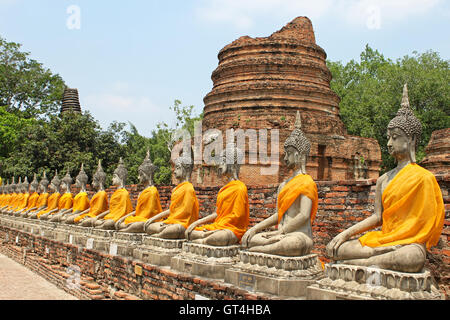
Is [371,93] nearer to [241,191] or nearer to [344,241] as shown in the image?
[241,191]

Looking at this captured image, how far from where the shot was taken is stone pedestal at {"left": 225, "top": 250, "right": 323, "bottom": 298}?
4602mm

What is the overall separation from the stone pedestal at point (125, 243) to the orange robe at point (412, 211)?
4.67 meters

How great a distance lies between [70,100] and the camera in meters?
34.6

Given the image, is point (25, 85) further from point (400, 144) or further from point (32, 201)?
point (400, 144)

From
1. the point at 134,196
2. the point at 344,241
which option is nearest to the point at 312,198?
the point at 344,241

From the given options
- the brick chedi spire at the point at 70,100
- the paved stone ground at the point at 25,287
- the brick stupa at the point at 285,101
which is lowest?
the paved stone ground at the point at 25,287

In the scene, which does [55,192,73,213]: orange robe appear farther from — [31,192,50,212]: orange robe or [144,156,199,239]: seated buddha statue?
[144,156,199,239]: seated buddha statue

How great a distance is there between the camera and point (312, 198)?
16.9 ft

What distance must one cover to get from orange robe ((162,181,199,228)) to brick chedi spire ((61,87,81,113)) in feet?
96.2

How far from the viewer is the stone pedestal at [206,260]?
5734 millimetres

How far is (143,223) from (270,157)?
731cm

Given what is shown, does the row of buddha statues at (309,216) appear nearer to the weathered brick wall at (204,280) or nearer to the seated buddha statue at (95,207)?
the weathered brick wall at (204,280)

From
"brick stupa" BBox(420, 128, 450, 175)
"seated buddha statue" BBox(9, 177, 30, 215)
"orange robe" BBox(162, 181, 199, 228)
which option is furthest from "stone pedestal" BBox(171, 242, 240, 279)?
"seated buddha statue" BBox(9, 177, 30, 215)

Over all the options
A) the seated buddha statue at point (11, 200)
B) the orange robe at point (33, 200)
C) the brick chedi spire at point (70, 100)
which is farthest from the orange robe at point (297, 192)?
the brick chedi spire at point (70, 100)
